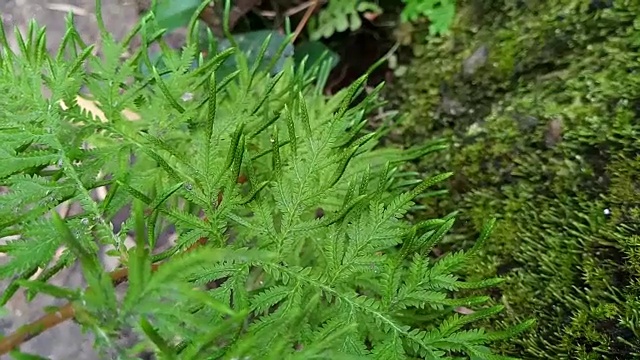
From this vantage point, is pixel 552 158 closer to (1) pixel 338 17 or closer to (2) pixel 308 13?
(1) pixel 338 17

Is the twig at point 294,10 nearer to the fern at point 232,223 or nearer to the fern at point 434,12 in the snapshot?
the fern at point 434,12

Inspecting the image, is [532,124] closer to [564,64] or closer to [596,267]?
[564,64]

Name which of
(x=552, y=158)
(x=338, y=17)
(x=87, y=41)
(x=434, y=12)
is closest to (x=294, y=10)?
(x=338, y=17)

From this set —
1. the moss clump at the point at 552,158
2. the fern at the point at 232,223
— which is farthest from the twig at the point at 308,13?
the fern at the point at 232,223

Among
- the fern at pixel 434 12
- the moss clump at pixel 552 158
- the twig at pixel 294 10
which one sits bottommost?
the moss clump at pixel 552 158

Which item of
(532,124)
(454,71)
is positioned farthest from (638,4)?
(454,71)

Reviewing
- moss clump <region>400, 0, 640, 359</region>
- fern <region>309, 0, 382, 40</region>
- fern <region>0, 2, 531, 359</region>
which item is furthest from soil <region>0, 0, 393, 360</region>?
fern <region>0, 2, 531, 359</region>

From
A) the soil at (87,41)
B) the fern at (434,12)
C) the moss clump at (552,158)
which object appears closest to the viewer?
the moss clump at (552,158)

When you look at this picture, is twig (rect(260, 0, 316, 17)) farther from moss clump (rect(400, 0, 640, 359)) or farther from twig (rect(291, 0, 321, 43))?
moss clump (rect(400, 0, 640, 359))
